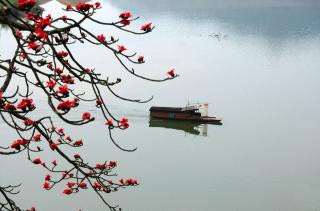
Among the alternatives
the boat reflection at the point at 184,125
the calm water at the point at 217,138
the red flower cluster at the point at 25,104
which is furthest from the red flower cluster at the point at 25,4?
the boat reflection at the point at 184,125

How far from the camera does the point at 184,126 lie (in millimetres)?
24500

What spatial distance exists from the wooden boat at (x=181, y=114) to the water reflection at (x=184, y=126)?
0.89 feet

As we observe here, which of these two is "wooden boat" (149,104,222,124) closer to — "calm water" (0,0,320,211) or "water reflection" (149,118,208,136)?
"water reflection" (149,118,208,136)

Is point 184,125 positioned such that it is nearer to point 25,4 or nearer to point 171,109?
point 171,109

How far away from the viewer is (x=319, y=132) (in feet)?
74.3

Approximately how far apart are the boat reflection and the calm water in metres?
0.23

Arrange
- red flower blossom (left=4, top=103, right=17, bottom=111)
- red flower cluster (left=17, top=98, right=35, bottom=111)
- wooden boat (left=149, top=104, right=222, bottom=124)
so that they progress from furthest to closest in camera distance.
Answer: wooden boat (left=149, top=104, right=222, bottom=124) → red flower blossom (left=4, top=103, right=17, bottom=111) → red flower cluster (left=17, top=98, right=35, bottom=111)

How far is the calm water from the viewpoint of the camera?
47.7 ft

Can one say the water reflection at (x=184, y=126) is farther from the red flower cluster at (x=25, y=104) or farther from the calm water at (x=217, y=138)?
the red flower cluster at (x=25, y=104)

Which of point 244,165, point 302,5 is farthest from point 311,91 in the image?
point 302,5

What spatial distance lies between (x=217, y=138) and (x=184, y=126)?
9.63 feet

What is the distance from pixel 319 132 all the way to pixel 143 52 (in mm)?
20649

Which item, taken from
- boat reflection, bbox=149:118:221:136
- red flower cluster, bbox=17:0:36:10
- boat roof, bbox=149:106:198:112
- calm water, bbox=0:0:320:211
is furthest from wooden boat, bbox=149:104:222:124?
red flower cluster, bbox=17:0:36:10

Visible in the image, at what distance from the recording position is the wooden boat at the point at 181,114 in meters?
24.0
